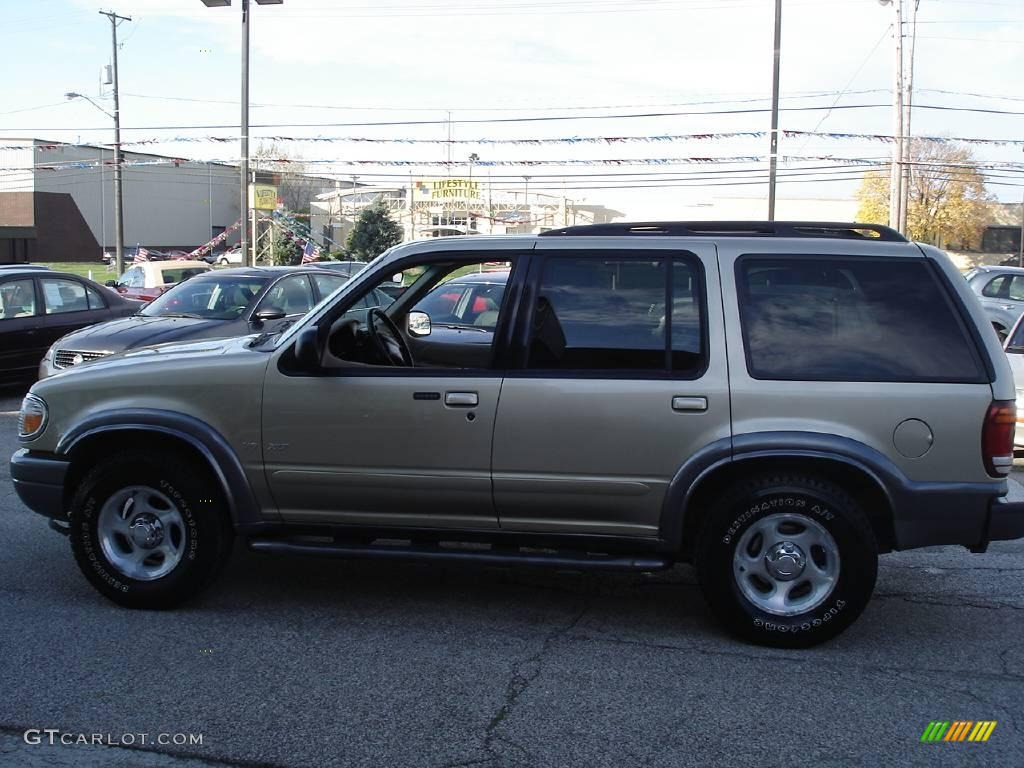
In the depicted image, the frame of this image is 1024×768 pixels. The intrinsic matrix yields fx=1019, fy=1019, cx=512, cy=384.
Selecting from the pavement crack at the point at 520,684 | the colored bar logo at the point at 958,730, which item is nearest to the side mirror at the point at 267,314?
the pavement crack at the point at 520,684

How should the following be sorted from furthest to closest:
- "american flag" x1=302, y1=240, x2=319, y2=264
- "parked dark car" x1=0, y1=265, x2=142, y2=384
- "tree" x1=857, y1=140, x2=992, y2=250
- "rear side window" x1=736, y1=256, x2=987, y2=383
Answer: "tree" x1=857, y1=140, x2=992, y2=250, "american flag" x1=302, y1=240, x2=319, y2=264, "parked dark car" x1=0, y1=265, x2=142, y2=384, "rear side window" x1=736, y1=256, x2=987, y2=383

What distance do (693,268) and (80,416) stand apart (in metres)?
3.12

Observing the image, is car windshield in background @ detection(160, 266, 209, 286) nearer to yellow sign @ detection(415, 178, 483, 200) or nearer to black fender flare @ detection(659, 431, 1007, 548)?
black fender flare @ detection(659, 431, 1007, 548)

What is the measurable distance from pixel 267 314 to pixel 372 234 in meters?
36.4

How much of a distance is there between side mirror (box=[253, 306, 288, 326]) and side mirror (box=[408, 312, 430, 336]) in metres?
4.42

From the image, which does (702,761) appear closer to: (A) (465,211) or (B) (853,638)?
(B) (853,638)

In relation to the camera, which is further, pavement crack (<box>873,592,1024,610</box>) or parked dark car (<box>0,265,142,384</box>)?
parked dark car (<box>0,265,142,384</box>)

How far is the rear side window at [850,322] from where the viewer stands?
14.9ft

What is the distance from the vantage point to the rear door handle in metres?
4.60

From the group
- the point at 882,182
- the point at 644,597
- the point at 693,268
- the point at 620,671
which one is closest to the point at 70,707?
the point at 620,671

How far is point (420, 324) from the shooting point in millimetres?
6262

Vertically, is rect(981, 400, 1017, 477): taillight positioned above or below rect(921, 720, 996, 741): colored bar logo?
above

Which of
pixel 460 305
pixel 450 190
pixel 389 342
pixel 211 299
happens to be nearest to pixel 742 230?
pixel 389 342

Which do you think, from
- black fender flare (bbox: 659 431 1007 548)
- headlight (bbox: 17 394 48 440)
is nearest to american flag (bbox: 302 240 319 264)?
headlight (bbox: 17 394 48 440)
